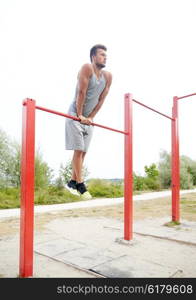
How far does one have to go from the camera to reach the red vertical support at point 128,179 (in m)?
3.53

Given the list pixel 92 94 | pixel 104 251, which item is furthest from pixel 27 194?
pixel 104 251

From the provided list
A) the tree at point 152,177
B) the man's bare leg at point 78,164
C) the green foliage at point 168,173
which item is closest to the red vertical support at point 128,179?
the man's bare leg at point 78,164

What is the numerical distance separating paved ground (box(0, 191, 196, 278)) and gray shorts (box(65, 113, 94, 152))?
44.1 inches

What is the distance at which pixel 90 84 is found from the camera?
242 cm

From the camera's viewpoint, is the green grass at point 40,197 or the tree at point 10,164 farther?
the tree at point 10,164

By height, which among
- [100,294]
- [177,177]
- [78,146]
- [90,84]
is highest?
[90,84]

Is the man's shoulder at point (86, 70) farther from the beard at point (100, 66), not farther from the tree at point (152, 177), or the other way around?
the tree at point (152, 177)

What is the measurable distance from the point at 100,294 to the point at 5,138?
7.21 m

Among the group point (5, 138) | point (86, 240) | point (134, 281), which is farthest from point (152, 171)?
point (134, 281)

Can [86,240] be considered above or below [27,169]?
below

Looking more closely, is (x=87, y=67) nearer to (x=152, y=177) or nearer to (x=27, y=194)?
(x=27, y=194)

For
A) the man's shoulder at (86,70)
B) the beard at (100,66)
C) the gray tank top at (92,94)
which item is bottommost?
the gray tank top at (92,94)

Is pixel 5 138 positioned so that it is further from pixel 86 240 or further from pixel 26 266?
pixel 26 266

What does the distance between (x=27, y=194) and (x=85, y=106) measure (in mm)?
934
